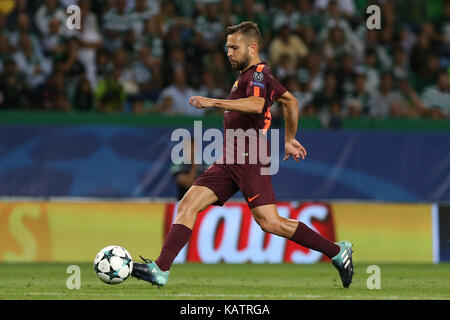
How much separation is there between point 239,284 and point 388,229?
14.9ft

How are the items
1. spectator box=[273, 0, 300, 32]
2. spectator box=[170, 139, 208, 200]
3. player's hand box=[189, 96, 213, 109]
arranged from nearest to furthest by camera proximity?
1. player's hand box=[189, 96, 213, 109]
2. spectator box=[170, 139, 208, 200]
3. spectator box=[273, 0, 300, 32]

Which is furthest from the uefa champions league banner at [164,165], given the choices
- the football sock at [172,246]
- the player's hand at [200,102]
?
the player's hand at [200,102]

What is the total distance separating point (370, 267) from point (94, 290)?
4624 millimetres

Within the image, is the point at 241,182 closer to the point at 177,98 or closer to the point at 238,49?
the point at 238,49

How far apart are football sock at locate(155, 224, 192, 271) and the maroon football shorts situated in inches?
16.0

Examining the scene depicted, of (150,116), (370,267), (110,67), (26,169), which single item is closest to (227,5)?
(110,67)

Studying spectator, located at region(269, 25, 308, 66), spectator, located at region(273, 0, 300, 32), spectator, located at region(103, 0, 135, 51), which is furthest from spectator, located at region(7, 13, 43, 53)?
spectator, located at region(273, 0, 300, 32)

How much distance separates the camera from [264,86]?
25.9ft

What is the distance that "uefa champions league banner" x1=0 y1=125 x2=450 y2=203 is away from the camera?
13.3 metres

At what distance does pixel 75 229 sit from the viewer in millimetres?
12742

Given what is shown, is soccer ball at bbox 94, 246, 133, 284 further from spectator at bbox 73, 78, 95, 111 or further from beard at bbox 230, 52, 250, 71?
spectator at bbox 73, 78, 95, 111

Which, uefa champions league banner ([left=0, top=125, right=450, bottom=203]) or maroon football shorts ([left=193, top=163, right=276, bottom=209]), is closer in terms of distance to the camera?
maroon football shorts ([left=193, top=163, right=276, bottom=209])

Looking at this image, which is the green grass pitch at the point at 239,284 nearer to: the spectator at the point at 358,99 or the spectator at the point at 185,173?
the spectator at the point at 185,173

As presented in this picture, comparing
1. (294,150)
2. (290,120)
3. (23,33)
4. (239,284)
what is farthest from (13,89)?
(294,150)
